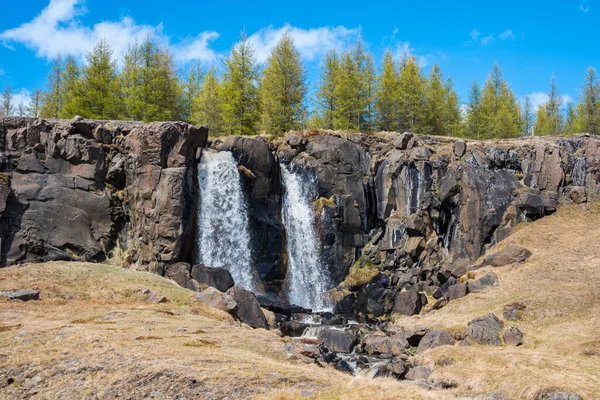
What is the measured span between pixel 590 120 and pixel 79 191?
58.5 meters

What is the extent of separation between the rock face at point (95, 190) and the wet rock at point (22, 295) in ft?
40.8

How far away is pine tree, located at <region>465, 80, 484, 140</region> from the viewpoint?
6159cm

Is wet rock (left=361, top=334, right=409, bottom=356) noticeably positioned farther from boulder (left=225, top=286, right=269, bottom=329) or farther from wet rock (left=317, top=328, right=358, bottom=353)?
boulder (left=225, top=286, right=269, bottom=329)

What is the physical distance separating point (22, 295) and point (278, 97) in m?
37.6

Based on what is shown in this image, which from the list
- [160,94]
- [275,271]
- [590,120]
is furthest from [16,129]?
[590,120]

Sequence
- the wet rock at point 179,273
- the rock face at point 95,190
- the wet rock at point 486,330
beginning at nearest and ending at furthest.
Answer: the wet rock at point 486,330 < the wet rock at point 179,273 < the rock face at point 95,190

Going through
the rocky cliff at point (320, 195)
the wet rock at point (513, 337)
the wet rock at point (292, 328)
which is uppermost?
the rocky cliff at point (320, 195)

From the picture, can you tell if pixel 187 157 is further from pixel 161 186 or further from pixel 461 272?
pixel 461 272

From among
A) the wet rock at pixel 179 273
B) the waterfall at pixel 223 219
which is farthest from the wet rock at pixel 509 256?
the wet rock at pixel 179 273

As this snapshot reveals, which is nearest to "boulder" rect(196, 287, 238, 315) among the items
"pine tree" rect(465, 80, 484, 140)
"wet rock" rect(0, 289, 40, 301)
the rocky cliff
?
"wet rock" rect(0, 289, 40, 301)

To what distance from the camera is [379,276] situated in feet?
120

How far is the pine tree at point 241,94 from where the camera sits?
2058 inches

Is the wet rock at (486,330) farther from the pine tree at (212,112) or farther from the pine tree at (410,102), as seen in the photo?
the pine tree at (212,112)

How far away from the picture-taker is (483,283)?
29.4 m
